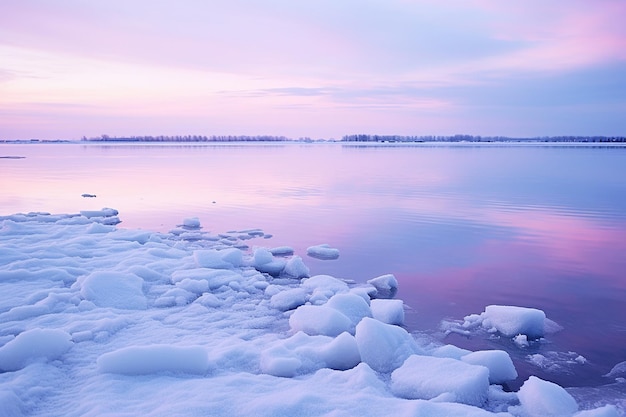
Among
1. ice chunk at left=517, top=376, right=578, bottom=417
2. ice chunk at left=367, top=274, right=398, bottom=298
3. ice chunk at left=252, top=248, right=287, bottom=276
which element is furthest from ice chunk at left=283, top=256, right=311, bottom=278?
ice chunk at left=517, top=376, right=578, bottom=417

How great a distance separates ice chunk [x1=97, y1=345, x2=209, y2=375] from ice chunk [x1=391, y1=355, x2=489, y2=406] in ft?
5.59

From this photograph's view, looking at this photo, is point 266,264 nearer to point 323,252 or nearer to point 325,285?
point 325,285

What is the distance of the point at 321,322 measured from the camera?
4.84 m

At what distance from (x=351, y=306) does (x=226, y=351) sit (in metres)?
1.68

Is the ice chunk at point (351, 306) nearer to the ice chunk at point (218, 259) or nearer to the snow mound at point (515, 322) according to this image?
the snow mound at point (515, 322)

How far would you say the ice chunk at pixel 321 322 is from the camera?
15.8 ft

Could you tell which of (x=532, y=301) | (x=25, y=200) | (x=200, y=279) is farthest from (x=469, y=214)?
(x=25, y=200)

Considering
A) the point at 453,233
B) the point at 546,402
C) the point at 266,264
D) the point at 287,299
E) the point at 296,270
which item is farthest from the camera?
the point at 453,233

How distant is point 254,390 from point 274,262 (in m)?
4.18

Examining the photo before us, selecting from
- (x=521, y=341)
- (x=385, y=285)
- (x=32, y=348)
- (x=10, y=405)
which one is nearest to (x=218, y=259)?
(x=385, y=285)

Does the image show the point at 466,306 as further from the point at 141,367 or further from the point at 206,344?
the point at 141,367

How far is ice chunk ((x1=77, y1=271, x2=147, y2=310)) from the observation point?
5457mm

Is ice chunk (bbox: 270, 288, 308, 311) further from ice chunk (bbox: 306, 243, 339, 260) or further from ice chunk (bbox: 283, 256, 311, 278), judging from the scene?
ice chunk (bbox: 306, 243, 339, 260)

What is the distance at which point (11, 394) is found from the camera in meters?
3.15
